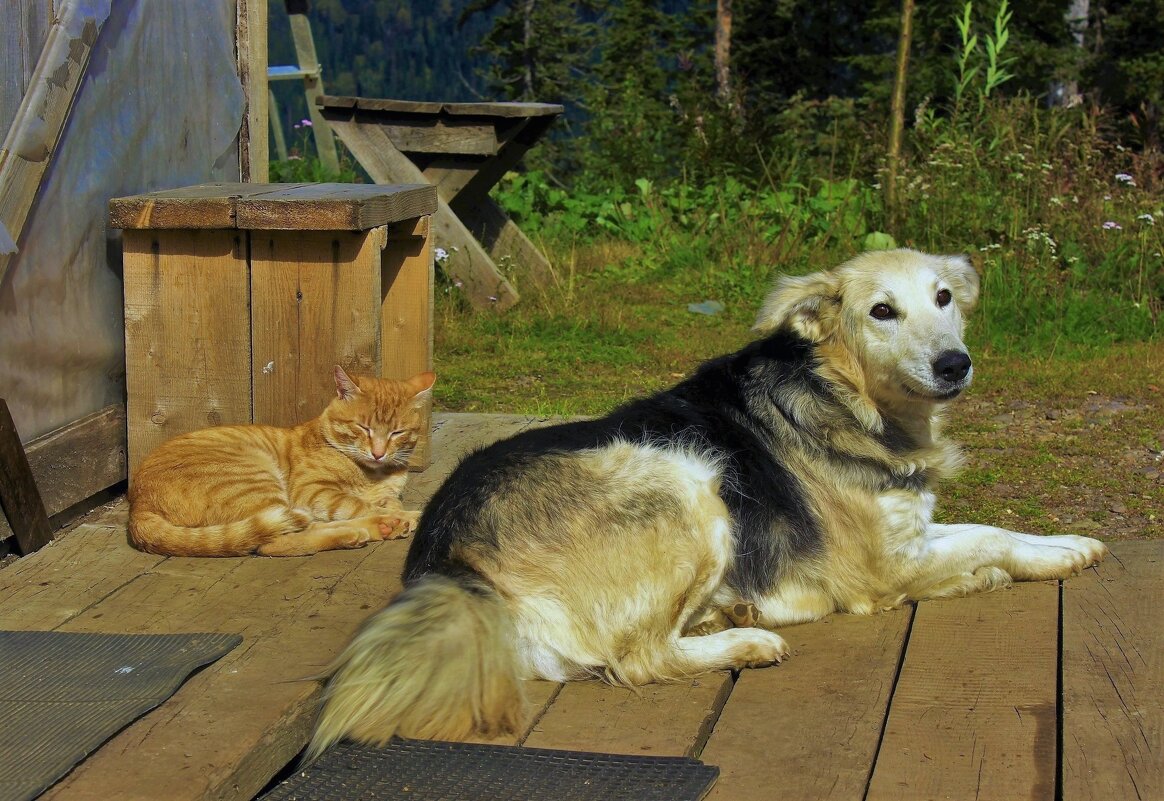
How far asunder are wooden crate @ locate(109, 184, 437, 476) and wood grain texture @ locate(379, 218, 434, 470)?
0.48m

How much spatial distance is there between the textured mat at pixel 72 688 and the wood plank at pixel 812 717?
4.04ft

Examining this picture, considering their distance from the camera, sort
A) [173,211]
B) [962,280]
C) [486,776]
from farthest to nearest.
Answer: [173,211] < [962,280] < [486,776]

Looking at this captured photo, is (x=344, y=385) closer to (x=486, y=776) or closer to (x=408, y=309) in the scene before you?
(x=408, y=309)

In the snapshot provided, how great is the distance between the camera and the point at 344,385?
3865 mm

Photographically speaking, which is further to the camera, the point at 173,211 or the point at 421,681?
the point at 173,211

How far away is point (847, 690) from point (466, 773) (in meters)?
1.00

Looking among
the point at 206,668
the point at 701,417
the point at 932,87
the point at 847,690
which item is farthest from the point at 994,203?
the point at 932,87

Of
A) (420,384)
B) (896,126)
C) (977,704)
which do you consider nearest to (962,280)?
(977,704)

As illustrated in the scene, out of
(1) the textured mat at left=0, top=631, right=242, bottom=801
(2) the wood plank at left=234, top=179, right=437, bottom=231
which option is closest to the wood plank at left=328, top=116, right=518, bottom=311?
(2) the wood plank at left=234, top=179, right=437, bottom=231

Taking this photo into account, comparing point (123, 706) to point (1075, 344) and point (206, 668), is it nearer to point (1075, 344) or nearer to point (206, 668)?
point (206, 668)

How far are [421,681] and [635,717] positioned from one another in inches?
21.9

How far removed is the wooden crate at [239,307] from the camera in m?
3.96

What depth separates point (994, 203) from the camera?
793cm

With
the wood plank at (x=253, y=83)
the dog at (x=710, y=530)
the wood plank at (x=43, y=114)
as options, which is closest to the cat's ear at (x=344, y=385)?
the dog at (x=710, y=530)
